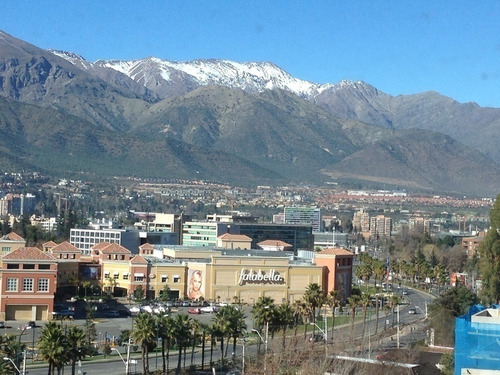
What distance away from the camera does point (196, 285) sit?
289 ft

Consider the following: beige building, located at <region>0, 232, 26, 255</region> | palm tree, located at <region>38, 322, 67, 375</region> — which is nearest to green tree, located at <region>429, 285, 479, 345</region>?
palm tree, located at <region>38, 322, 67, 375</region>

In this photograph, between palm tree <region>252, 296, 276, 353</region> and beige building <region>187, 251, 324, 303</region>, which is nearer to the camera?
palm tree <region>252, 296, 276, 353</region>

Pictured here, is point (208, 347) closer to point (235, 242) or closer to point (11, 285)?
point (11, 285)

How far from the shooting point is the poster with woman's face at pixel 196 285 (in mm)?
87688

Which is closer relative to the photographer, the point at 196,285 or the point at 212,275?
the point at 212,275

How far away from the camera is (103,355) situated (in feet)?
201

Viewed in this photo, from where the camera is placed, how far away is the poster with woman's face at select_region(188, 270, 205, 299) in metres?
87.7

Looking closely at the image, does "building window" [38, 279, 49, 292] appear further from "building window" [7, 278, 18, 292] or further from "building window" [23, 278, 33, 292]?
"building window" [7, 278, 18, 292]

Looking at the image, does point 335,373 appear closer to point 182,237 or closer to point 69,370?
point 69,370

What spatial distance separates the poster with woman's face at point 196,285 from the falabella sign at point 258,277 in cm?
280

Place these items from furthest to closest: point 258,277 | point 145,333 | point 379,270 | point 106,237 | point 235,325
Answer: point 106,237, point 379,270, point 258,277, point 235,325, point 145,333

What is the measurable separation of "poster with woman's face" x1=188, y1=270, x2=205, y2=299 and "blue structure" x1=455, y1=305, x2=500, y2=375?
146ft

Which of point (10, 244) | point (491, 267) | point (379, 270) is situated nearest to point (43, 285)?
point (10, 244)

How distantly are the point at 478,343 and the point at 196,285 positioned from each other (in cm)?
4705
